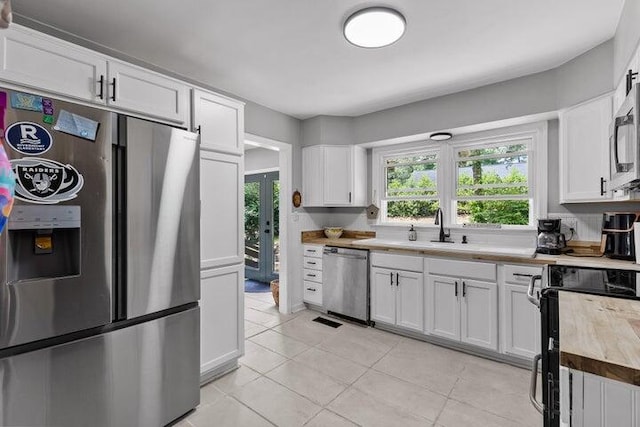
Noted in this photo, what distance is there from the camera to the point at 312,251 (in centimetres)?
390

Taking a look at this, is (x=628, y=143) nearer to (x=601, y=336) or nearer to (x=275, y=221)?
(x=601, y=336)

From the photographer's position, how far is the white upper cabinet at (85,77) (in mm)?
1418

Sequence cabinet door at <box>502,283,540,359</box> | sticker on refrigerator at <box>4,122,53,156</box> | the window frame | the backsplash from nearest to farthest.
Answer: sticker on refrigerator at <box>4,122,53,156</box> < cabinet door at <box>502,283,540,359</box> < the backsplash < the window frame

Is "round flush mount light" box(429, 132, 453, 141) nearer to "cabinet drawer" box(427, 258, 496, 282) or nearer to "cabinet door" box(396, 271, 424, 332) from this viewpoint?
"cabinet drawer" box(427, 258, 496, 282)

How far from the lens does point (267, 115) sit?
3.61 m

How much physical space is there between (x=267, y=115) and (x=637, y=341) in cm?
353

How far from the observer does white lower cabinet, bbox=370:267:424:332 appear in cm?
300

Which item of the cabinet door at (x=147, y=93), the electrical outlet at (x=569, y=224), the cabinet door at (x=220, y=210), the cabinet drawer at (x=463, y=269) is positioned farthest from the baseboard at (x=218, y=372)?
the electrical outlet at (x=569, y=224)

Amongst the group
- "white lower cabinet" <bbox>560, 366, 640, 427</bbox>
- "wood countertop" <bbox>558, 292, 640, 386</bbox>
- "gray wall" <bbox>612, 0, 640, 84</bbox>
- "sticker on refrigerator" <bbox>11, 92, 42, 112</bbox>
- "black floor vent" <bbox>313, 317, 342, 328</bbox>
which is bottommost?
"black floor vent" <bbox>313, 317, 342, 328</bbox>

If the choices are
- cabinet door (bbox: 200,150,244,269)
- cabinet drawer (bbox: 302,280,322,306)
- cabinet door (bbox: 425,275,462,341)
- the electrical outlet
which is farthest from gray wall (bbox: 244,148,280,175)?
the electrical outlet

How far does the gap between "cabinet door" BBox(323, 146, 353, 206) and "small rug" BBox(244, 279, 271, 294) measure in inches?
81.6

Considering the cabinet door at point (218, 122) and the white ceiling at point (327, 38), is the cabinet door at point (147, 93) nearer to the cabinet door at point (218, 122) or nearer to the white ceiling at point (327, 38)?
the cabinet door at point (218, 122)

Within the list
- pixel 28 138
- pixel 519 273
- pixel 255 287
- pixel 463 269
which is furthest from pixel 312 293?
pixel 28 138

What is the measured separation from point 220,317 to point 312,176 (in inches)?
86.6
